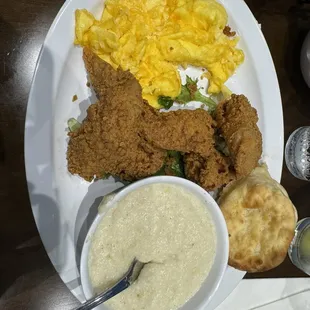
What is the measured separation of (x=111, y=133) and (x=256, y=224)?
3.08 ft

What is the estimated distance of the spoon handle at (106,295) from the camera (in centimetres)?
186

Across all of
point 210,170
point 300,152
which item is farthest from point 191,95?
point 300,152

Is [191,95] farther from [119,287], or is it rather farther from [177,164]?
[119,287]

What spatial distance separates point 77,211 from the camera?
2.19 m

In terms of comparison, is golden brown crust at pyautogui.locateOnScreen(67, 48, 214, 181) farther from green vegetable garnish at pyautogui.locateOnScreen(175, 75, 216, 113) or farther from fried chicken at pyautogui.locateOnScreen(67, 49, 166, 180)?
green vegetable garnish at pyautogui.locateOnScreen(175, 75, 216, 113)

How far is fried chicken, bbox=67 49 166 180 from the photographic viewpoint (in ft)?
6.64

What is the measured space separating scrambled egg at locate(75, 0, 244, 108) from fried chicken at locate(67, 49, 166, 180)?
4.7 inches

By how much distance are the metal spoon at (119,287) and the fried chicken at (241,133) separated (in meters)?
0.69

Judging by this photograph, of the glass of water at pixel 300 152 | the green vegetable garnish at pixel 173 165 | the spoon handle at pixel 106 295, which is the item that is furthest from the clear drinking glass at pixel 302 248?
the spoon handle at pixel 106 295

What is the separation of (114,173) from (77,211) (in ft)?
0.86

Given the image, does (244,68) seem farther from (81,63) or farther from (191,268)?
(191,268)

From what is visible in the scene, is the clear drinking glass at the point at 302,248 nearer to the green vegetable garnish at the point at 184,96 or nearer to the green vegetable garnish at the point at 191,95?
the green vegetable garnish at the point at 191,95

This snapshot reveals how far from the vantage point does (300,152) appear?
2.77 m

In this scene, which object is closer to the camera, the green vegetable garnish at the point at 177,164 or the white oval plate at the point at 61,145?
the white oval plate at the point at 61,145
